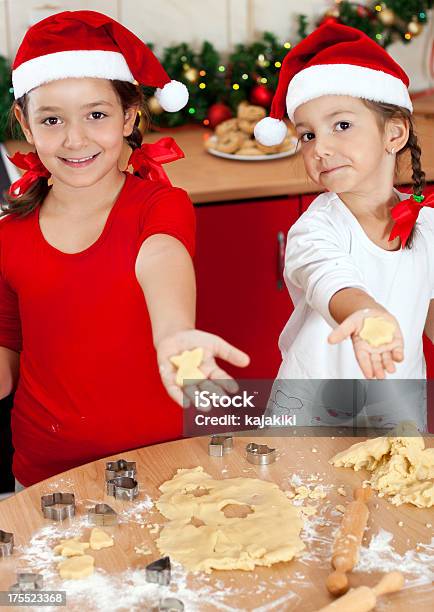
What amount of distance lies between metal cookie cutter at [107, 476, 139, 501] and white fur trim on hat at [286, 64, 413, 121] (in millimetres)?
746

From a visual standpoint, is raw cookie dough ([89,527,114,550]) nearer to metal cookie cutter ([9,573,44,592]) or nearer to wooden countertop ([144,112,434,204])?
metal cookie cutter ([9,573,44,592])

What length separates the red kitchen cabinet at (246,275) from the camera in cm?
246

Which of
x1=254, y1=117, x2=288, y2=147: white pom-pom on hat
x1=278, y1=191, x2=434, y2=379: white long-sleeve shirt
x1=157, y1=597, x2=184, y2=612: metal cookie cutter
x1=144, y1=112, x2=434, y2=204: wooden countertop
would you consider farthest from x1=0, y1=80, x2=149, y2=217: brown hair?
x1=157, y1=597, x2=184, y2=612: metal cookie cutter

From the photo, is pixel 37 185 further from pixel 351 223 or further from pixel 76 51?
pixel 351 223

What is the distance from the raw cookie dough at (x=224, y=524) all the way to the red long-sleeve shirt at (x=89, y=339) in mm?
318

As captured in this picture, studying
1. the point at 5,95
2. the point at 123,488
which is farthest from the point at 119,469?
the point at 5,95

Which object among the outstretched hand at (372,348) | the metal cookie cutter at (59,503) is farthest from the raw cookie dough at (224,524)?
the outstretched hand at (372,348)

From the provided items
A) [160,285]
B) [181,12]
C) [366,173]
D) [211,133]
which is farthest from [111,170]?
[181,12]

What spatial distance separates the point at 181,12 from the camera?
2877mm

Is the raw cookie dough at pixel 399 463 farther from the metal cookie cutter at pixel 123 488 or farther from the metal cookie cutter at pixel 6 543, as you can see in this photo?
the metal cookie cutter at pixel 6 543

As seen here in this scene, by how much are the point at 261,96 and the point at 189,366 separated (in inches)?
69.1

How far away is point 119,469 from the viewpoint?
1.42 metres

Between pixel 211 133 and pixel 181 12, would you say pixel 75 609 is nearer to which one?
pixel 211 133

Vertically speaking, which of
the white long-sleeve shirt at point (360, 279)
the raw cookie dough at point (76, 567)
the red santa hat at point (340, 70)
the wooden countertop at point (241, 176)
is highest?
the red santa hat at point (340, 70)
